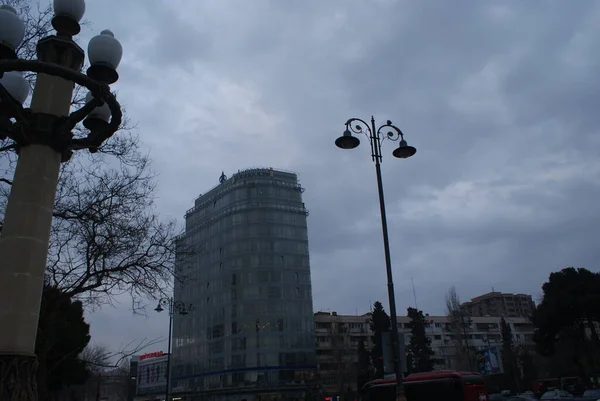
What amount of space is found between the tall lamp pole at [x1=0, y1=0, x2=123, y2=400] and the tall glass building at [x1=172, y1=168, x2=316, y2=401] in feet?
195

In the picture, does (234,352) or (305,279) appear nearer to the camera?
(234,352)

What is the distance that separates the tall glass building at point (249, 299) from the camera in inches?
2422

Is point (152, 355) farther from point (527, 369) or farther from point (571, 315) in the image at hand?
point (571, 315)

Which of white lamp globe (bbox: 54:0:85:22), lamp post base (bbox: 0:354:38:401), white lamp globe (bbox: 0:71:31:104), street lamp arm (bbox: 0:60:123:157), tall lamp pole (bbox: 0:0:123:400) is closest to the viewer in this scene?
lamp post base (bbox: 0:354:38:401)

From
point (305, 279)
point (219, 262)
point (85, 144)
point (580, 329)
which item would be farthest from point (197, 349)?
point (85, 144)

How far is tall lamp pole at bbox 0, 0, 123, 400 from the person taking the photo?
457 cm

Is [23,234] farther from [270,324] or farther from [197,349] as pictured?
[197,349]

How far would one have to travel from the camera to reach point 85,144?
6.16m

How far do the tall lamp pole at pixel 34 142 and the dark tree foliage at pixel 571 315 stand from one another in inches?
1817

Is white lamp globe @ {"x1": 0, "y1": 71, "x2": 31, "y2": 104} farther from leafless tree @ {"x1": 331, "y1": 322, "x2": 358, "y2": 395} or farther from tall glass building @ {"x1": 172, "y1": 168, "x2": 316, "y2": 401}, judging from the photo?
tall glass building @ {"x1": 172, "y1": 168, "x2": 316, "y2": 401}

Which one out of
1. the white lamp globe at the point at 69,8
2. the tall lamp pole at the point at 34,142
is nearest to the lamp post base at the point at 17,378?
the tall lamp pole at the point at 34,142

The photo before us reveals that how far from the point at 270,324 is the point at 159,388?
3670 centimetres

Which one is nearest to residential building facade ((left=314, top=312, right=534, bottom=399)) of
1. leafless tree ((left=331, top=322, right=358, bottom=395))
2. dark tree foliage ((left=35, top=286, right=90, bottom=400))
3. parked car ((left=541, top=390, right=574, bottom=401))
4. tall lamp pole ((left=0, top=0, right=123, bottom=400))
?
leafless tree ((left=331, top=322, right=358, bottom=395))

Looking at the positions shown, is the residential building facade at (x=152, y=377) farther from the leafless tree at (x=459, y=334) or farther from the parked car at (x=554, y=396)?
the parked car at (x=554, y=396)
